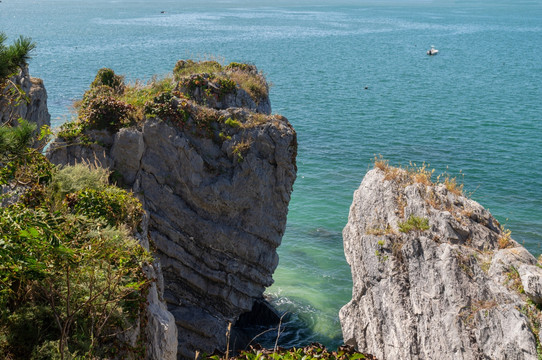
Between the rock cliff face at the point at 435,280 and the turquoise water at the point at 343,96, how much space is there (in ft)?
22.3

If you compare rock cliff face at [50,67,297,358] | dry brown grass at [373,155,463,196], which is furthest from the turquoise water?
dry brown grass at [373,155,463,196]

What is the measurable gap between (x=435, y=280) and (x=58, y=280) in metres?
9.42

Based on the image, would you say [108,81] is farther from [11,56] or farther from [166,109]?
[11,56]

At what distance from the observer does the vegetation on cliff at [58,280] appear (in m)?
8.02

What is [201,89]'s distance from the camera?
2200cm

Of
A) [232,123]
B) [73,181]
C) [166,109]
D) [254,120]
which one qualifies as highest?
[166,109]

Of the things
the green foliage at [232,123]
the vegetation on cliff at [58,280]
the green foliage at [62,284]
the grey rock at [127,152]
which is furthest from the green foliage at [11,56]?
the green foliage at [232,123]

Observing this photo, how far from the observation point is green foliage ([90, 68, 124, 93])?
2297 cm

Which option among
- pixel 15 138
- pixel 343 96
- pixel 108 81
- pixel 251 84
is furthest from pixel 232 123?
pixel 343 96

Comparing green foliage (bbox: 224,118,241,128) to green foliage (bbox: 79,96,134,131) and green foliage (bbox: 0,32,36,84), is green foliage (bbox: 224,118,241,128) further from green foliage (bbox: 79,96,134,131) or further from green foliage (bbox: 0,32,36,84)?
green foliage (bbox: 0,32,36,84)

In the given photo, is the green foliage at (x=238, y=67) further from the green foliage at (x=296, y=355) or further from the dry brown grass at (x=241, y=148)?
the green foliage at (x=296, y=355)

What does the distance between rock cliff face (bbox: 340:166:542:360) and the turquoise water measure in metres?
6.81

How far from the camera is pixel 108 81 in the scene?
2320 cm

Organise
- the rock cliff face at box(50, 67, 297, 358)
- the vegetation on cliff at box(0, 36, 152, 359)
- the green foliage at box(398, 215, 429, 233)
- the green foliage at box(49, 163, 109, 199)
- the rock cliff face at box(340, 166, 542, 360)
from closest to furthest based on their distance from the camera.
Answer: the vegetation on cliff at box(0, 36, 152, 359), the rock cliff face at box(340, 166, 542, 360), the green foliage at box(49, 163, 109, 199), the green foliage at box(398, 215, 429, 233), the rock cliff face at box(50, 67, 297, 358)
